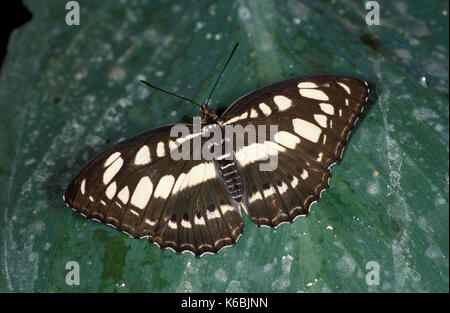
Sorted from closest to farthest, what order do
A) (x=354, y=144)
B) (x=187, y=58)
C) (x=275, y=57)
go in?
(x=354, y=144) < (x=275, y=57) < (x=187, y=58)

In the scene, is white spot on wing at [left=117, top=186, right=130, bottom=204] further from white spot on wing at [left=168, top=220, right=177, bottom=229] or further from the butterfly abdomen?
the butterfly abdomen

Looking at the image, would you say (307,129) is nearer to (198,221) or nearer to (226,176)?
(226,176)

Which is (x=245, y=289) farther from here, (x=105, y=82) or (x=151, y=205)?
(x=105, y=82)

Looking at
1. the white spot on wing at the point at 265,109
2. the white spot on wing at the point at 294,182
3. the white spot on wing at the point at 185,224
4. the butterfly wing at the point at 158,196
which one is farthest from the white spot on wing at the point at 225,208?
the white spot on wing at the point at 265,109

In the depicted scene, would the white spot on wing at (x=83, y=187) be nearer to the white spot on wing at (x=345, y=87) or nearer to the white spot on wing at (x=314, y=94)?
the white spot on wing at (x=314, y=94)

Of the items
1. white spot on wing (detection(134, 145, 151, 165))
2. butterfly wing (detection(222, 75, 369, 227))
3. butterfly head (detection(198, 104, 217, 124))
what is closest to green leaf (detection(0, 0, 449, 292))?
butterfly wing (detection(222, 75, 369, 227))

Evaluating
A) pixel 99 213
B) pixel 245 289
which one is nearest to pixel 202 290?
pixel 245 289

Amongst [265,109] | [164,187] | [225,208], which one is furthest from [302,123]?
[164,187]

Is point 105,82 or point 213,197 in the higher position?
point 105,82
